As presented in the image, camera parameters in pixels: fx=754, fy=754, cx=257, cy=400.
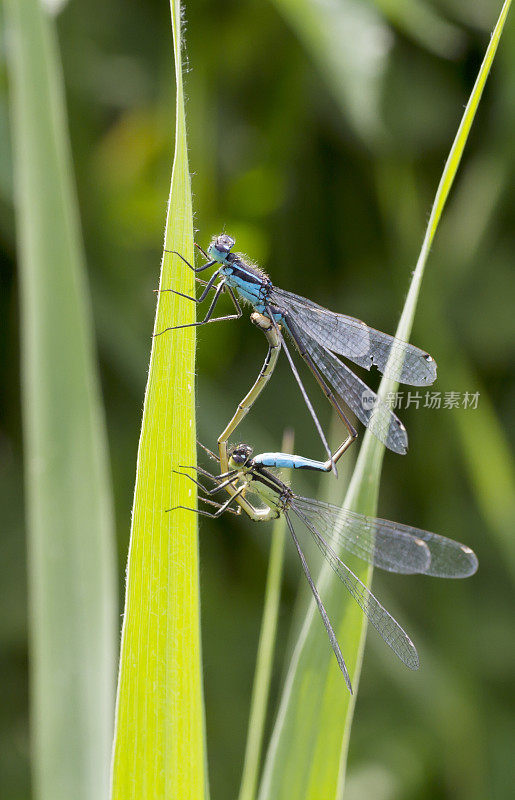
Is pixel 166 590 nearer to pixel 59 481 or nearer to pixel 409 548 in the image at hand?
pixel 59 481

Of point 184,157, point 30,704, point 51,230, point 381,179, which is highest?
point 381,179

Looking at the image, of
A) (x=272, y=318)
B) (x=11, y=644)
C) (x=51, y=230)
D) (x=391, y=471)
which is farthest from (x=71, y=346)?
(x=391, y=471)

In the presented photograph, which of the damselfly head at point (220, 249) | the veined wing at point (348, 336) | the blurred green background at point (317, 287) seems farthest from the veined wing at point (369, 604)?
the blurred green background at point (317, 287)

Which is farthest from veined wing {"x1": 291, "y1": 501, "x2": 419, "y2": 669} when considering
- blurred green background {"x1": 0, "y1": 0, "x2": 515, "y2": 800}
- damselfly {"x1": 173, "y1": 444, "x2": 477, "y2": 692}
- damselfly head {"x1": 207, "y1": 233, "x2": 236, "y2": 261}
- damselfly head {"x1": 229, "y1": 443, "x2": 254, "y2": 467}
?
blurred green background {"x1": 0, "y1": 0, "x2": 515, "y2": 800}

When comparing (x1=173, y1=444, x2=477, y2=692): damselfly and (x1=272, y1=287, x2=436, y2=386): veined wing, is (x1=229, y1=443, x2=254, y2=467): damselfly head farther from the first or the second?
(x1=272, y1=287, x2=436, y2=386): veined wing

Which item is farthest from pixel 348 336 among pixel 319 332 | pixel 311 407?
pixel 311 407

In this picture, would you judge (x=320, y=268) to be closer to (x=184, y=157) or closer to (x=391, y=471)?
(x=391, y=471)
